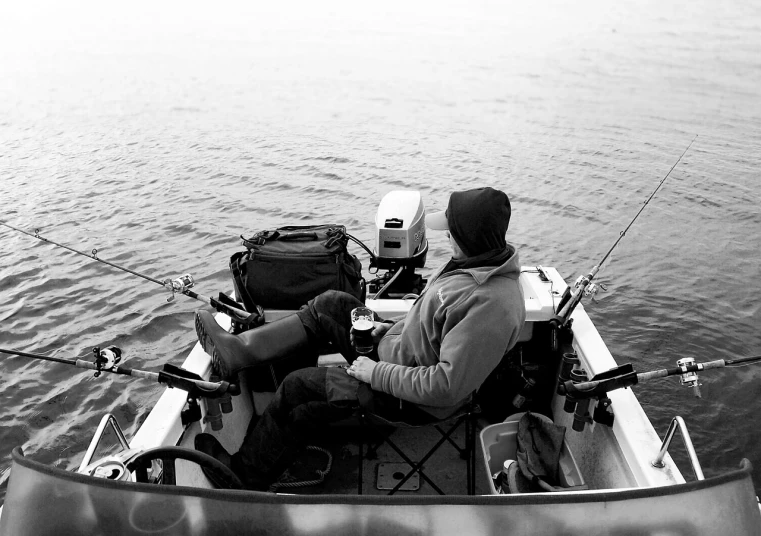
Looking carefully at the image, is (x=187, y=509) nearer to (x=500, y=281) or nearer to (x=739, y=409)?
(x=500, y=281)

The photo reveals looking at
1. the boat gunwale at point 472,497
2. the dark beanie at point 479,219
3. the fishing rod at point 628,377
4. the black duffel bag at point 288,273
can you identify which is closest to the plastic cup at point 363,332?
the black duffel bag at point 288,273

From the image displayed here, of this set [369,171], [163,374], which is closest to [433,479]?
[163,374]

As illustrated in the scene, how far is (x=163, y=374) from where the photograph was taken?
2736 mm

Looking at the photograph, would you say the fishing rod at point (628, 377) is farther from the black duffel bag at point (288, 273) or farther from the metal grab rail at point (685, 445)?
the black duffel bag at point (288, 273)

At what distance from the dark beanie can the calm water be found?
3.42m

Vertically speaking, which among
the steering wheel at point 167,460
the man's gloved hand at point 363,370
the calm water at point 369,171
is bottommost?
the calm water at point 369,171

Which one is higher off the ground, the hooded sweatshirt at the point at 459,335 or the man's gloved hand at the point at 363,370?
the hooded sweatshirt at the point at 459,335

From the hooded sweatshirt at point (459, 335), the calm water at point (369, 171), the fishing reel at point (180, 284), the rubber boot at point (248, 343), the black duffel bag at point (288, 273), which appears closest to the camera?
the hooded sweatshirt at point (459, 335)

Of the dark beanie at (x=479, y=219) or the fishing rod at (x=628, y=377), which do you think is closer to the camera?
the dark beanie at (x=479, y=219)

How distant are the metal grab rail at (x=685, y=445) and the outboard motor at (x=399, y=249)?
235 cm

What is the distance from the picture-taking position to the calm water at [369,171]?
20.3ft

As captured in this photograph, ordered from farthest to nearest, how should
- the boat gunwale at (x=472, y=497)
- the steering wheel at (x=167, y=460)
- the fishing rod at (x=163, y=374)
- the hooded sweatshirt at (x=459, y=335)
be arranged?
the fishing rod at (x=163, y=374)
the hooded sweatshirt at (x=459, y=335)
the steering wheel at (x=167, y=460)
the boat gunwale at (x=472, y=497)

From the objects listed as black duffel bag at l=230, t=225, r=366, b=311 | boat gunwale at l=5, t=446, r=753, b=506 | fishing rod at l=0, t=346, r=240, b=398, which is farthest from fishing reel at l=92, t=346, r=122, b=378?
boat gunwale at l=5, t=446, r=753, b=506

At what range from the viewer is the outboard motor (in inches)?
183
